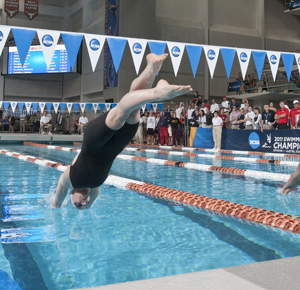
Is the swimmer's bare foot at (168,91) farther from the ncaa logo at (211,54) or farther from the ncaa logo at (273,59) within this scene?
the ncaa logo at (273,59)

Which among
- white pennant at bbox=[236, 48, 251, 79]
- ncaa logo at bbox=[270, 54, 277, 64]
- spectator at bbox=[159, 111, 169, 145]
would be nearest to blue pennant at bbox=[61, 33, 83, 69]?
white pennant at bbox=[236, 48, 251, 79]

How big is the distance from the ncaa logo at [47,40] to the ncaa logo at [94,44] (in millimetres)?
884

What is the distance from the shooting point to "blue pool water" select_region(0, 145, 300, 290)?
2061 mm

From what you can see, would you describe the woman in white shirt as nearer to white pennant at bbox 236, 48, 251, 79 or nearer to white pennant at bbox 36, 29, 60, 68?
white pennant at bbox 236, 48, 251, 79

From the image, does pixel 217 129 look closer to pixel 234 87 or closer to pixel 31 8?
pixel 234 87

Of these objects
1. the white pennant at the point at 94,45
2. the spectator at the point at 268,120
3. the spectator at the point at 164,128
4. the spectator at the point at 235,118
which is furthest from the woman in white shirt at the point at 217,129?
the white pennant at the point at 94,45

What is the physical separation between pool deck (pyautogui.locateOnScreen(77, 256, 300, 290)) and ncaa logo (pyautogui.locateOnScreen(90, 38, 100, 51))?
6.88 m

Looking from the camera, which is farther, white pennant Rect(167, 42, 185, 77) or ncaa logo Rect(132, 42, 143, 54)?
white pennant Rect(167, 42, 185, 77)

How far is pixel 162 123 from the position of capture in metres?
14.7

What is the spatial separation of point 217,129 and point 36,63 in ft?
56.9

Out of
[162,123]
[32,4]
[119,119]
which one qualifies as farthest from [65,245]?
[32,4]

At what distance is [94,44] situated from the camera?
757cm

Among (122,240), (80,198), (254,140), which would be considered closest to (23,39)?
(80,198)

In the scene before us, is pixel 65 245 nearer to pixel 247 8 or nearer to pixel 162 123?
pixel 162 123
